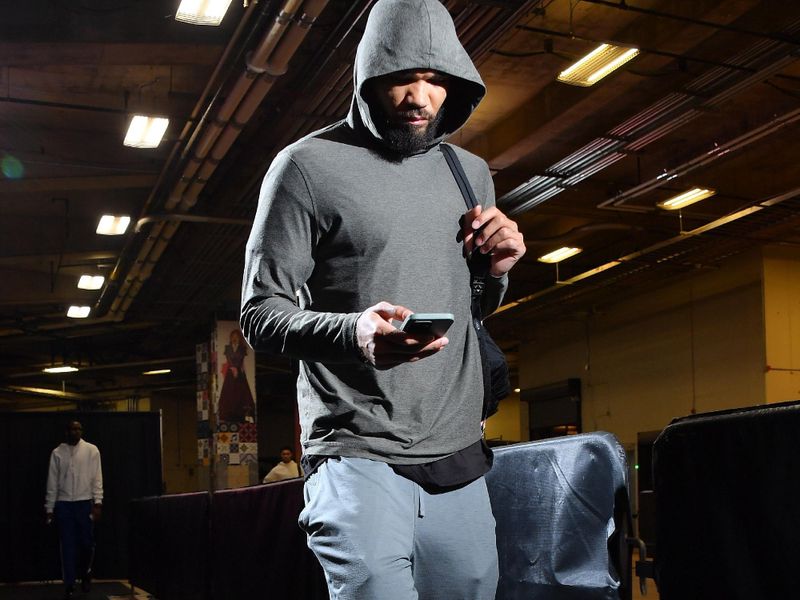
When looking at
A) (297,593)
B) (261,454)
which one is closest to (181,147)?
→ (297,593)

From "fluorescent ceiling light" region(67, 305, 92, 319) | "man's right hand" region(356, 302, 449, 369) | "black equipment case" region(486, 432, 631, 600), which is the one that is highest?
"fluorescent ceiling light" region(67, 305, 92, 319)

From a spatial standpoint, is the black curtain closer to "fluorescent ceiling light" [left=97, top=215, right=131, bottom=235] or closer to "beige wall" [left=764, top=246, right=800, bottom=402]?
"fluorescent ceiling light" [left=97, top=215, right=131, bottom=235]

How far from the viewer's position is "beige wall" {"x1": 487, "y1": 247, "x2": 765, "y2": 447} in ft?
46.5

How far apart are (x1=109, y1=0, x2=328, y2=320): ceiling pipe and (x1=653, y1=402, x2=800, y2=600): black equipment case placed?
506cm

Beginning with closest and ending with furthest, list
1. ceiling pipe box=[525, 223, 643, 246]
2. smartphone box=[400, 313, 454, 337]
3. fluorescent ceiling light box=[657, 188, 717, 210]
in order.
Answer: smartphone box=[400, 313, 454, 337], fluorescent ceiling light box=[657, 188, 717, 210], ceiling pipe box=[525, 223, 643, 246]

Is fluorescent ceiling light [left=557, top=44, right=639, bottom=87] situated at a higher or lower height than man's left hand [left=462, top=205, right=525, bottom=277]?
higher

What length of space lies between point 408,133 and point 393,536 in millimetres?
555

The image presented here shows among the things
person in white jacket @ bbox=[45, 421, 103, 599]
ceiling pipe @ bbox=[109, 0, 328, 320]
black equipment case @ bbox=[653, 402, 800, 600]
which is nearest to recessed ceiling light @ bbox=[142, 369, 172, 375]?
ceiling pipe @ bbox=[109, 0, 328, 320]

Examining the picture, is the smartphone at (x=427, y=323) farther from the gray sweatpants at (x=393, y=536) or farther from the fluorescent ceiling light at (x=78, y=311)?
the fluorescent ceiling light at (x=78, y=311)

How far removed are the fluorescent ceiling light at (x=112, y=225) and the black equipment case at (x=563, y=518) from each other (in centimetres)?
1059

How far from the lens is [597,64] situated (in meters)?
8.41

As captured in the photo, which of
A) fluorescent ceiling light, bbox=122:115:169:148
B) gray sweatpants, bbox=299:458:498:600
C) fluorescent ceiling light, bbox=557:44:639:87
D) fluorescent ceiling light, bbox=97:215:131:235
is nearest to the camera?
gray sweatpants, bbox=299:458:498:600

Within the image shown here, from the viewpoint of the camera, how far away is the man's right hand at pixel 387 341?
120 cm

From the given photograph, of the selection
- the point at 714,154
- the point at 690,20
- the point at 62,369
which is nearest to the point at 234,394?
the point at 62,369
